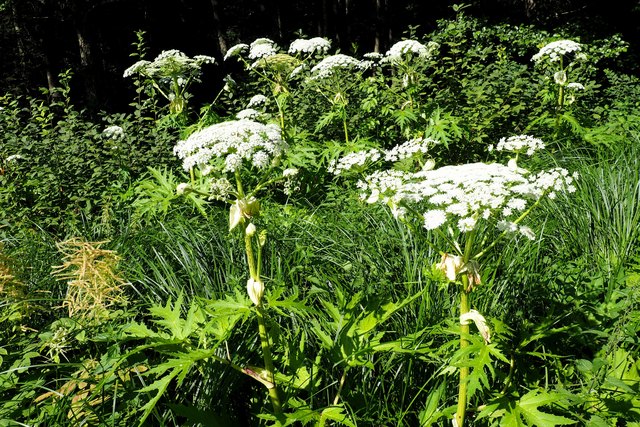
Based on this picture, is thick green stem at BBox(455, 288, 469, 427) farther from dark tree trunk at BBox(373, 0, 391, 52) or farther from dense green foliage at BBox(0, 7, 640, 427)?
dark tree trunk at BBox(373, 0, 391, 52)

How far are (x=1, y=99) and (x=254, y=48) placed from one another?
3.68 m

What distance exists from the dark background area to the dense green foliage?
10.2 metres

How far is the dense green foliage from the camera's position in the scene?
230 centimetres

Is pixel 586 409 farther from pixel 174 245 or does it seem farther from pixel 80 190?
pixel 80 190

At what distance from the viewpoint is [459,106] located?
6.64m

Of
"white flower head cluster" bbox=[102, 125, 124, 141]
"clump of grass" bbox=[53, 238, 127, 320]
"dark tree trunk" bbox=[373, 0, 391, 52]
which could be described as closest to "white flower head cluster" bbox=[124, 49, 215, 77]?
"white flower head cluster" bbox=[102, 125, 124, 141]

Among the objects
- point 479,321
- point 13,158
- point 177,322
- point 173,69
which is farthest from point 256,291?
point 13,158

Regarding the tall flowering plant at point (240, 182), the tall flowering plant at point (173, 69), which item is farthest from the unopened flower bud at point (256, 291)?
the tall flowering plant at point (173, 69)

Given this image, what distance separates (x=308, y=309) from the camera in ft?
7.40

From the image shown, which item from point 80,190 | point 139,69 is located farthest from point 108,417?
point 139,69

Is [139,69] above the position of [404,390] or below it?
above

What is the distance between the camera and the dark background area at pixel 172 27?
52.3 ft

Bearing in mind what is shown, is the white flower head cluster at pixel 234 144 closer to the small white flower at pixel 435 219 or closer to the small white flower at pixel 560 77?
the small white flower at pixel 435 219

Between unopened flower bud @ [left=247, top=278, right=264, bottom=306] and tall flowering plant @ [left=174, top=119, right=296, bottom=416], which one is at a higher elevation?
tall flowering plant @ [left=174, top=119, right=296, bottom=416]
